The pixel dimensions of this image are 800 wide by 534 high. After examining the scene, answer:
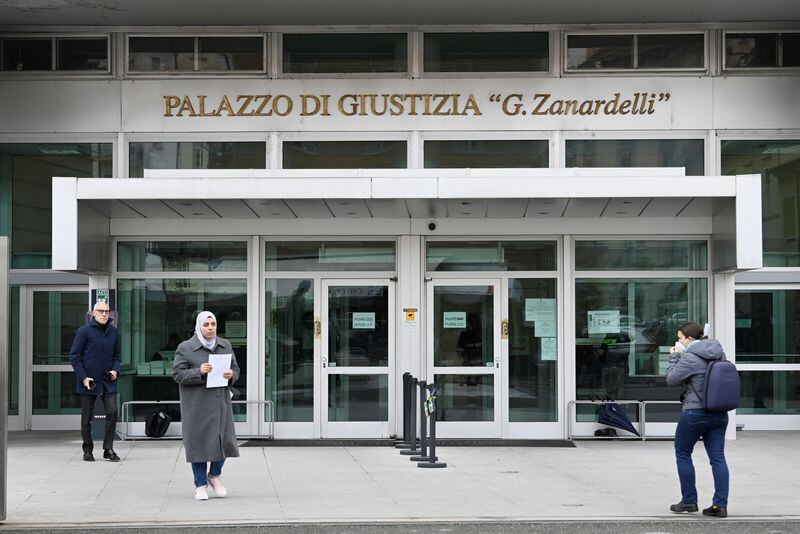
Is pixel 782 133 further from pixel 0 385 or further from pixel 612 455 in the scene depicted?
pixel 0 385

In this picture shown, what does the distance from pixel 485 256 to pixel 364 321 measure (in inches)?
72.2

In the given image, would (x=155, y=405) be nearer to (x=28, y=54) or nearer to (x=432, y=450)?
(x=432, y=450)

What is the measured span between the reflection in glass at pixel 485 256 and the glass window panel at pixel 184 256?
2589 mm

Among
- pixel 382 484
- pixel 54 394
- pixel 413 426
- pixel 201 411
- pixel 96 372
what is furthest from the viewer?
pixel 54 394

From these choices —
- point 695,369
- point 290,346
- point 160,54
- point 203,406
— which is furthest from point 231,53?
point 695,369

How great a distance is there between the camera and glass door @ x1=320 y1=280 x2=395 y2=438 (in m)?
15.2

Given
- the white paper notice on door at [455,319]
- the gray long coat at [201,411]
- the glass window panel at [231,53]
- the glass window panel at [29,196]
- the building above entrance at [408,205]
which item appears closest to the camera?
the gray long coat at [201,411]

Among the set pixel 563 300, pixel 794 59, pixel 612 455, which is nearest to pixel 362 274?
pixel 563 300

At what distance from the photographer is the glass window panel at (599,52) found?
15.6 m

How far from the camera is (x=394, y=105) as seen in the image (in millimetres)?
15414

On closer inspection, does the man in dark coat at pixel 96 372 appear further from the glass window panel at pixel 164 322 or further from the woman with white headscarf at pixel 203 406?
the woman with white headscarf at pixel 203 406

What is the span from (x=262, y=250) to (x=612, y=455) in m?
5.29

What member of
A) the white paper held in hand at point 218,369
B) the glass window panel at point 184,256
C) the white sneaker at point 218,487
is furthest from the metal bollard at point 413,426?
the white paper held in hand at point 218,369

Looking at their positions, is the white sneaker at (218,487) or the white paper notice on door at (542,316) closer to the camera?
the white sneaker at (218,487)
